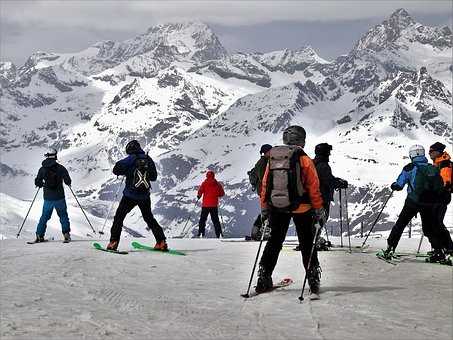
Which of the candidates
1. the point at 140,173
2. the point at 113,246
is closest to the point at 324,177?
the point at 140,173

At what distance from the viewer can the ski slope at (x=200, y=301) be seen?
21.5 feet

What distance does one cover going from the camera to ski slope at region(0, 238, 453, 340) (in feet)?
21.5

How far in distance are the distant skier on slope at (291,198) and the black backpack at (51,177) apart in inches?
352

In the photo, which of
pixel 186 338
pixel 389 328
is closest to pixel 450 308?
pixel 389 328

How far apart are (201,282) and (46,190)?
7.92 meters

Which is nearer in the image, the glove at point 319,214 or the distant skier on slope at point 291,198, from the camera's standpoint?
the distant skier on slope at point 291,198

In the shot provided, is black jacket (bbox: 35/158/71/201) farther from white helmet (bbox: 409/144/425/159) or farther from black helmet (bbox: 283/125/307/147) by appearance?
black helmet (bbox: 283/125/307/147)

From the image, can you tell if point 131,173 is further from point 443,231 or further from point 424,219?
point 443,231

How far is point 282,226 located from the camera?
29.8 feet

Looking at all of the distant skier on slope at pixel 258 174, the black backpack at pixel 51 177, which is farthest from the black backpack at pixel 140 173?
the black backpack at pixel 51 177

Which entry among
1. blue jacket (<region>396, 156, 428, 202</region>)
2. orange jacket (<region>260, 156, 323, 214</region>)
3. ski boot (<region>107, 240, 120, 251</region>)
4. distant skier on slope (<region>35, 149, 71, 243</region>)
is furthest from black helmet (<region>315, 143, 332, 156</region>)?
distant skier on slope (<region>35, 149, 71, 243</region>)

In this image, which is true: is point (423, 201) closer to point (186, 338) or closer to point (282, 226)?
point (282, 226)

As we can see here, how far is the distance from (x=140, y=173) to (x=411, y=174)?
5801 mm

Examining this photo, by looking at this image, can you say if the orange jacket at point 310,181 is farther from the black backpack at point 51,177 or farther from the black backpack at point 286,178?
the black backpack at point 51,177
